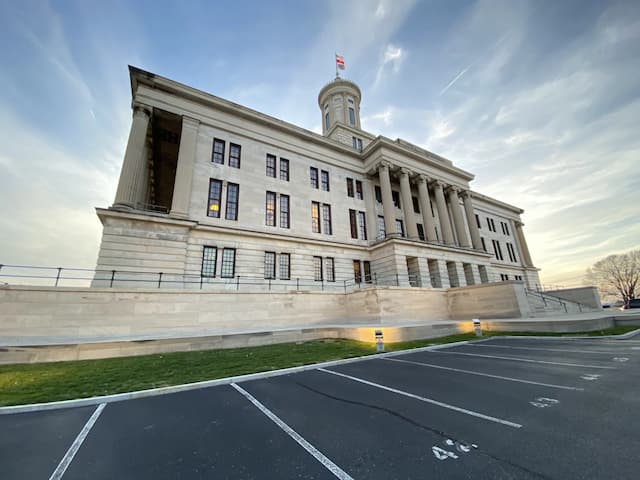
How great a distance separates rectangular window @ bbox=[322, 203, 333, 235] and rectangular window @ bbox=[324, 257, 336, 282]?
305cm

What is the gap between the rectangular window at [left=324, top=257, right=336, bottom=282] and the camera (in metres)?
23.6

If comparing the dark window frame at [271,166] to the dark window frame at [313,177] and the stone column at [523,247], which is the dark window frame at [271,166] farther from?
the stone column at [523,247]

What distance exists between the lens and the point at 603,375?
5.68 metres

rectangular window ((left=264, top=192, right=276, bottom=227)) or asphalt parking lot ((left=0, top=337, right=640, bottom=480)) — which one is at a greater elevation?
rectangular window ((left=264, top=192, right=276, bottom=227))

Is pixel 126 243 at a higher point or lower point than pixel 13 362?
higher

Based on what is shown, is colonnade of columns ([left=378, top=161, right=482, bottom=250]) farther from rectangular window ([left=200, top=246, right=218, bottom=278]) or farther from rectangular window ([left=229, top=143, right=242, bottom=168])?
rectangular window ([left=200, top=246, right=218, bottom=278])

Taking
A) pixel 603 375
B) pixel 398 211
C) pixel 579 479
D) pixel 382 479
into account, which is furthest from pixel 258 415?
pixel 398 211

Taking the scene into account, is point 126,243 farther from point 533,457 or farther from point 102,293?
point 533,457

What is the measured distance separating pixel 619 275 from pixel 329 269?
60.9m

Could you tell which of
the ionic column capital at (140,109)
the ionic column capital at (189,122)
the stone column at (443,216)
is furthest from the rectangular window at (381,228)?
the ionic column capital at (140,109)

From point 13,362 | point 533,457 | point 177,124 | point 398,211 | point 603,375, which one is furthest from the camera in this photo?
point 398,211

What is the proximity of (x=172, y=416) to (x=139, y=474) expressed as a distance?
1.90 meters

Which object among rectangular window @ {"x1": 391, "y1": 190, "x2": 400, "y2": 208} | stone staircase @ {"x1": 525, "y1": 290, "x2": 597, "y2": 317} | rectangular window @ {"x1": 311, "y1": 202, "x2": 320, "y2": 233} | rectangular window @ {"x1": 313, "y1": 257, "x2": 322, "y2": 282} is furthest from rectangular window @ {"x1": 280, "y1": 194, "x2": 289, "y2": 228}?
stone staircase @ {"x1": 525, "y1": 290, "x2": 597, "y2": 317}

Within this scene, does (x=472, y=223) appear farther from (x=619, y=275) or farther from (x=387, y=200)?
(x=619, y=275)
